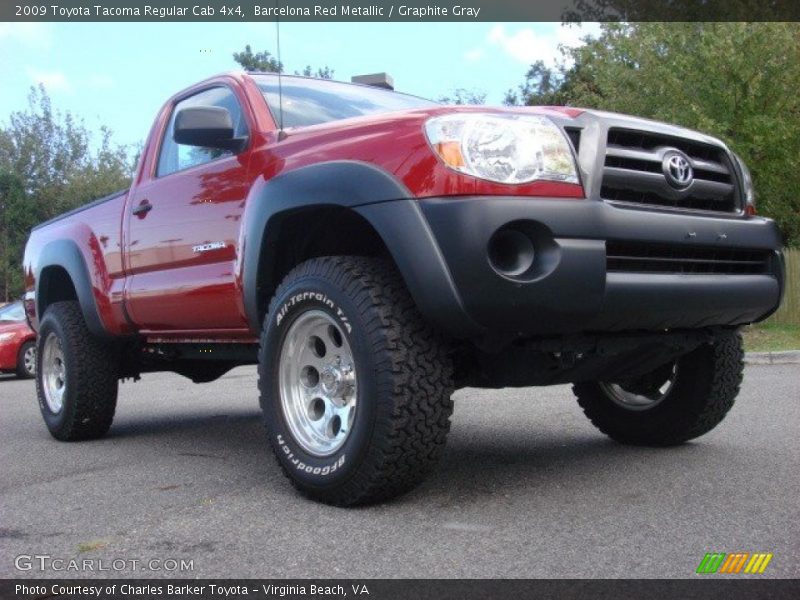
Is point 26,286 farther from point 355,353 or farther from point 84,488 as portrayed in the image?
point 355,353

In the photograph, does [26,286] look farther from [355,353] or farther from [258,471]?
[355,353]

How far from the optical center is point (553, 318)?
11.0 ft

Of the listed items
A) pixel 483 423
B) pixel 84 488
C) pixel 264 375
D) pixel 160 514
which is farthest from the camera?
pixel 483 423

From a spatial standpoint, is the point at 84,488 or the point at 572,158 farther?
the point at 84,488

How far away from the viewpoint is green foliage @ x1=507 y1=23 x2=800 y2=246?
15.0 m

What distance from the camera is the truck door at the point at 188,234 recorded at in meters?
4.53

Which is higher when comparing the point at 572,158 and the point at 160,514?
the point at 572,158

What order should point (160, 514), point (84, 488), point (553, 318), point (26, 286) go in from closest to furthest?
point (553, 318), point (160, 514), point (84, 488), point (26, 286)

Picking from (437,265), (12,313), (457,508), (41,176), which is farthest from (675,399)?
(41,176)

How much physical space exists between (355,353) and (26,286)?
4188mm

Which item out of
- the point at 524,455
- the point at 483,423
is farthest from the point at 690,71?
the point at 524,455

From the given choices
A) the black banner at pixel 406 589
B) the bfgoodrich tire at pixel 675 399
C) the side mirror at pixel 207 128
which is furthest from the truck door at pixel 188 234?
the bfgoodrich tire at pixel 675 399

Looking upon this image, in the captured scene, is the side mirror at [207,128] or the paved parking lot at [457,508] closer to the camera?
the paved parking lot at [457,508]

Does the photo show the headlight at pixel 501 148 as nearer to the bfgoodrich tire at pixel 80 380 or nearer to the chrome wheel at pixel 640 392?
the chrome wheel at pixel 640 392
